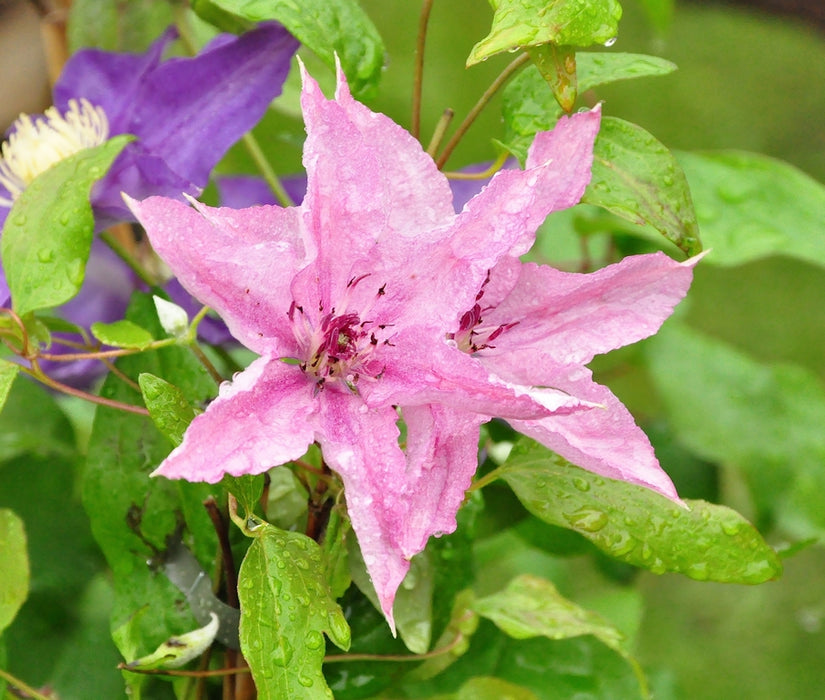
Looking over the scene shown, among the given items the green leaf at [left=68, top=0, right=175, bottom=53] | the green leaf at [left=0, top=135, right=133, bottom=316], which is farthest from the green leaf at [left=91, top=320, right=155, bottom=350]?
the green leaf at [left=68, top=0, right=175, bottom=53]

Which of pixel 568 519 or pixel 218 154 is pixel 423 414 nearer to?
pixel 568 519

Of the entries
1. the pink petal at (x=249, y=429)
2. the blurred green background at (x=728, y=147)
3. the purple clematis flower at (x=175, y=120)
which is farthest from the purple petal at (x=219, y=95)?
the blurred green background at (x=728, y=147)

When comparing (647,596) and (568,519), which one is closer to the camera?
(568,519)

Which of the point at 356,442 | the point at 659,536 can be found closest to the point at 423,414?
the point at 356,442

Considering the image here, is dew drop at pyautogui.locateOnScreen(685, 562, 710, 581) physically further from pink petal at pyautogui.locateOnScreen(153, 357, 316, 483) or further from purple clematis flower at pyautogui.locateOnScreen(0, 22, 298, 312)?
purple clematis flower at pyautogui.locateOnScreen(0, 22, 298, 312)

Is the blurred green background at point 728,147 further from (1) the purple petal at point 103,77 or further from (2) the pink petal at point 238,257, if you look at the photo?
(2) the pink petal at point 238,257

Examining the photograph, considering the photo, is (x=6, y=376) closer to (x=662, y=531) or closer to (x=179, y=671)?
(x=179, y=671)
